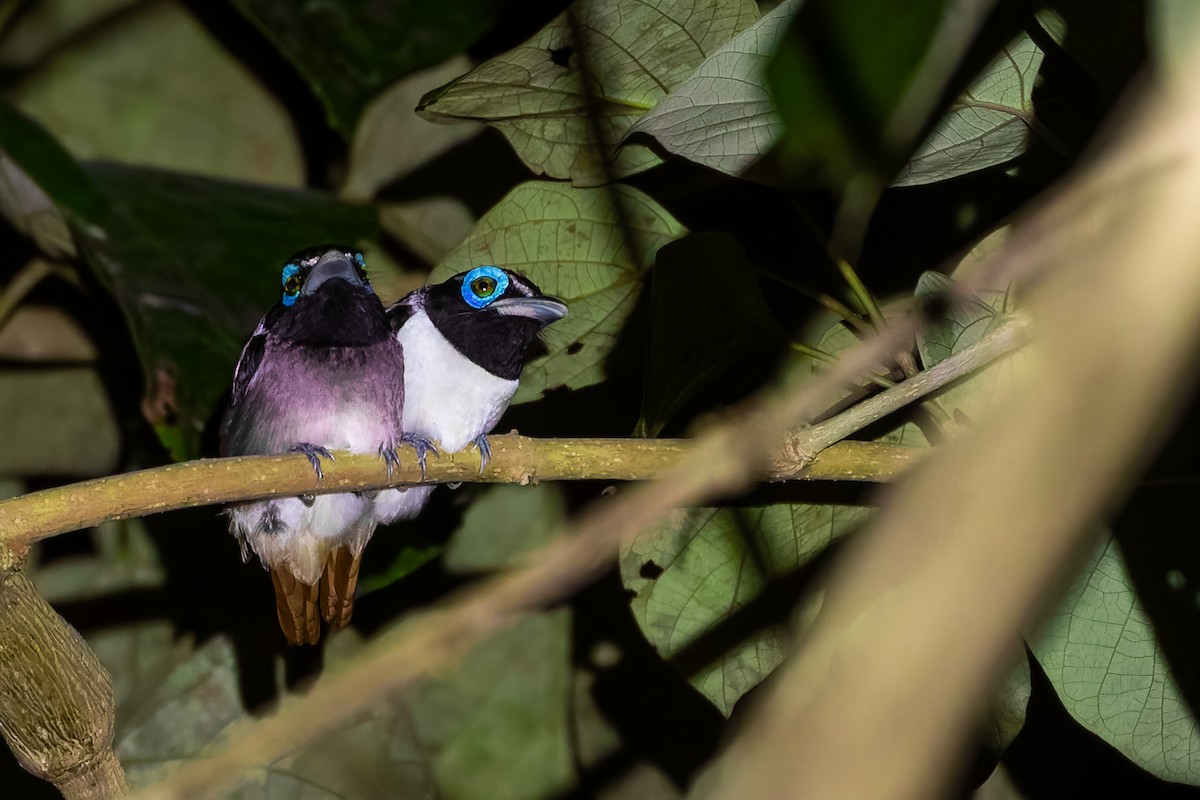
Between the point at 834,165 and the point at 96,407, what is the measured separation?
107 inches

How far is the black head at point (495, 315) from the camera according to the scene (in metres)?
1.90

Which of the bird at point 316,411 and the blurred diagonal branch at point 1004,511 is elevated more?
the blurred diagonal branch at point 1004,511

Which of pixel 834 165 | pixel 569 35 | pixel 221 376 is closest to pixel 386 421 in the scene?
pixel 221 376

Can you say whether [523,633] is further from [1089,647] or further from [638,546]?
[1089,647]

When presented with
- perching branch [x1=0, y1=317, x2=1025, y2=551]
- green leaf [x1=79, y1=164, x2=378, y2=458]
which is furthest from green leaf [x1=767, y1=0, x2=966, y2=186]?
green leaf [x1=79, y1=164, x2=378, y2=458]

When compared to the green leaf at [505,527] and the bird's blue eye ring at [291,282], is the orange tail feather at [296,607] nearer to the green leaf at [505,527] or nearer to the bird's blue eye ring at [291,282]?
the bird's blue eye ring at [291,282]

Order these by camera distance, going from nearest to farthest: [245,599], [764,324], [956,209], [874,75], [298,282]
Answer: [874,75] → [764,324] → [298,282] → [956,209] → [245,599]

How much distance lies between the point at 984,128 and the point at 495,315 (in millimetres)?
814

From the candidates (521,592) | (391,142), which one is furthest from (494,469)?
(391,142)

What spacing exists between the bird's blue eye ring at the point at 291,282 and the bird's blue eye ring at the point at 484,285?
0.90 ft

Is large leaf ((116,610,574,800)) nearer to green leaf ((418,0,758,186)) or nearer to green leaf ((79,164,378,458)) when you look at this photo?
green leaf ((79,164,378,458))

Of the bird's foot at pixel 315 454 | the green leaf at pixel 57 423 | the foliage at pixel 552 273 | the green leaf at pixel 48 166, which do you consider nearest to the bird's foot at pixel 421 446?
the bird's foot at pixel 315 454

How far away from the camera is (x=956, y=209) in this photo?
95.3 inches

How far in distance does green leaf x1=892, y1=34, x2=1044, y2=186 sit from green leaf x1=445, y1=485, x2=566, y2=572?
1.41 metres
